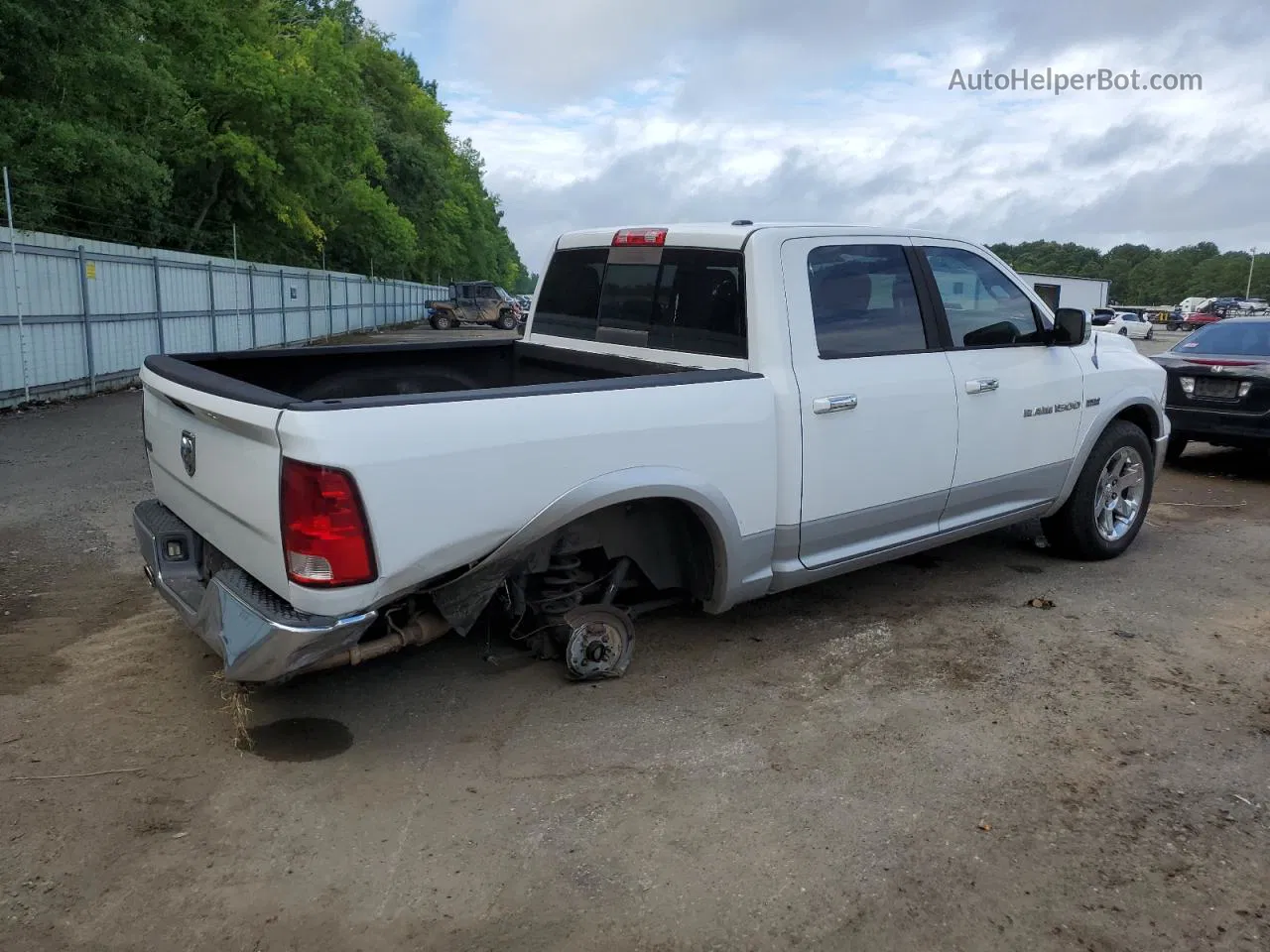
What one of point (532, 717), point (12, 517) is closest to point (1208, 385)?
point (532, 717)

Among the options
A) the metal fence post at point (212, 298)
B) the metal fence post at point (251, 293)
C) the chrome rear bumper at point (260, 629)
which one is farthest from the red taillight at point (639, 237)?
the metal fence post at point (251, 293)

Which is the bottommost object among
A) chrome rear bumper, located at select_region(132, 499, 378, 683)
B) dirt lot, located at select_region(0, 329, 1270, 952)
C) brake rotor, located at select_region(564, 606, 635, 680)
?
dirt lot, located at select_region(0, 329, 1270, 952)

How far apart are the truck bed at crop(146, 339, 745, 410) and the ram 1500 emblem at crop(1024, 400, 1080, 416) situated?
199 cm

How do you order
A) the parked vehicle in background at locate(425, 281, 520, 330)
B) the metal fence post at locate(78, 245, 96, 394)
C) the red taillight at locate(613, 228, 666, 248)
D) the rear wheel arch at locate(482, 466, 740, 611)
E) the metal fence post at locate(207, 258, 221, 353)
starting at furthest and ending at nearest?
the parked vehicle in background at locate(425, 281, 520, 330) → the metal fence post at locate(207, 258, 221, 353) → the metal fence post at locate(78, 245, 96, 394) → the red taillight at locate(613, 228, 666, 248) → the rear wheel arch at locate(482, 466, 740, 611)

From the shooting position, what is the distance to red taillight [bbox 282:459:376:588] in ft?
9.82

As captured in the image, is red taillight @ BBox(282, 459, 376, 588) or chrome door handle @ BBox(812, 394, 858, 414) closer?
red taillight @ BBox(282, 459, 376, 588)

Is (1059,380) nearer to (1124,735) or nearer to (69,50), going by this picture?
(1124,735)

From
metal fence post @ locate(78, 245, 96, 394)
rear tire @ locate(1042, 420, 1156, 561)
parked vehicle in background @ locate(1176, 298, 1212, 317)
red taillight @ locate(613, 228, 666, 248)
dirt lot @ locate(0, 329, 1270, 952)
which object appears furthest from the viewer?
parked vehicle in background @ locate(1176, 298, 1212, 317)

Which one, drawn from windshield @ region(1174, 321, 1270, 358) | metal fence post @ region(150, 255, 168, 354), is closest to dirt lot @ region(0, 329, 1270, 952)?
windshield @ region(1174, 321, 1270, 358)

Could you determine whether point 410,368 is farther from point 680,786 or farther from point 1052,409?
point 1052,409

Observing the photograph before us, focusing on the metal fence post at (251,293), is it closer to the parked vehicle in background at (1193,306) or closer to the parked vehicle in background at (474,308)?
the parked vehicle in background at (474,308)

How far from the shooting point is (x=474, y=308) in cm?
3969

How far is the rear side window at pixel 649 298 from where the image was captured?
430 cm

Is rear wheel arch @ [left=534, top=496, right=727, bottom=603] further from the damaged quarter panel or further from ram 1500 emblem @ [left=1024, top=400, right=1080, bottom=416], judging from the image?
ram 1500 emblem @ [left=1024, top=400, right=1080, bottom=416]
